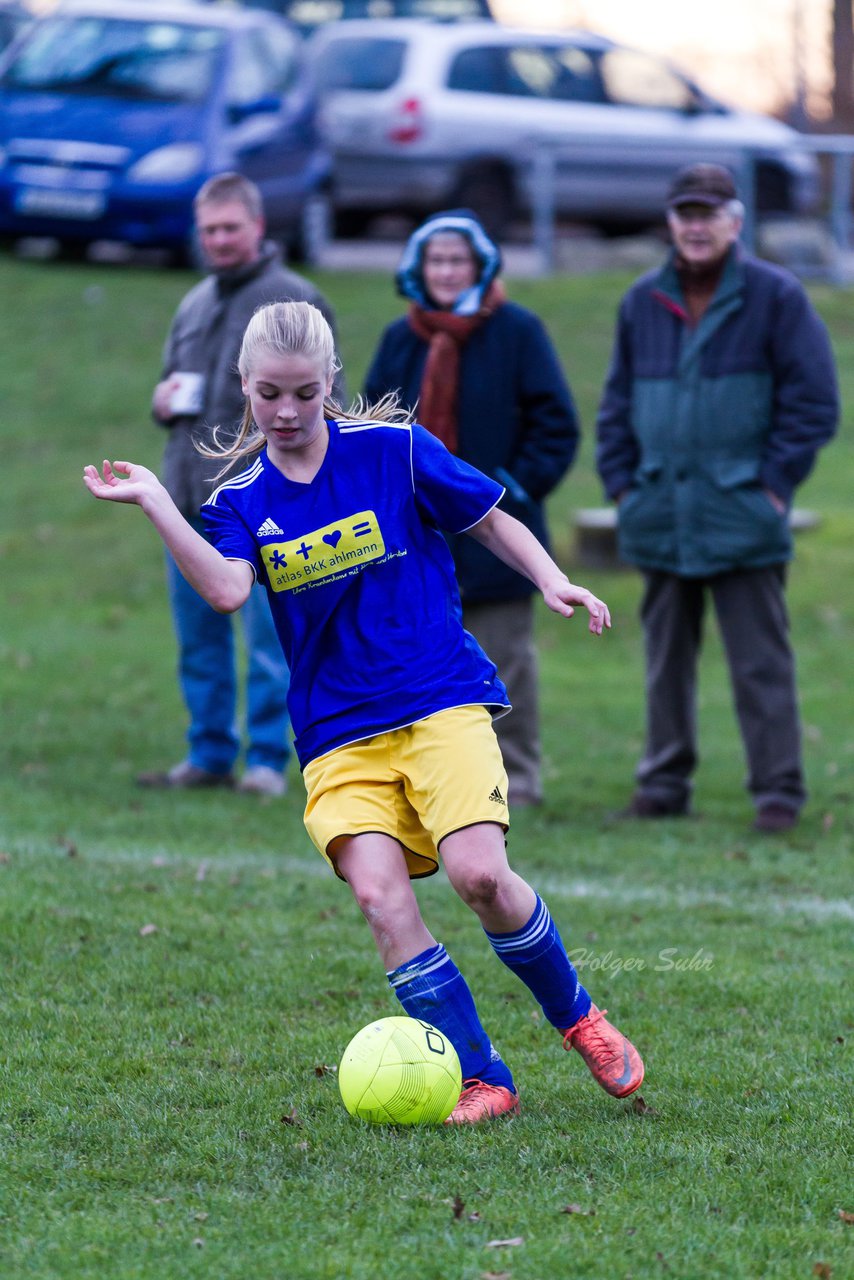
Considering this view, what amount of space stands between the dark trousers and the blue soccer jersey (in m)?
3.23

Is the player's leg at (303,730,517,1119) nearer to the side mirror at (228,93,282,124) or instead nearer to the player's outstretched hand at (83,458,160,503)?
the player's outstretched hand at (83,458,160,503)

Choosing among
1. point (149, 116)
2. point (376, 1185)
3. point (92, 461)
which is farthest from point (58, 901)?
point (149, 116)

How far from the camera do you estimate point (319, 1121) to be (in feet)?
13.8

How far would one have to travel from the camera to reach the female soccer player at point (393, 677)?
4145 mm

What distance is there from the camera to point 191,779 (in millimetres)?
8133

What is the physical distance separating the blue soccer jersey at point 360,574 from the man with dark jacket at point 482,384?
10.1 feet

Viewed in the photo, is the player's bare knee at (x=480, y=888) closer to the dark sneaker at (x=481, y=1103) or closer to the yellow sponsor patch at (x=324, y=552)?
the dark sneaker at (x=481, y=1103)

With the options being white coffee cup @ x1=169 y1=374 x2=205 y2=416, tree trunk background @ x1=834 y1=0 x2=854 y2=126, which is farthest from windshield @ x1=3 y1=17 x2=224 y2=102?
tree trunk background @ x1=834 y1=0 x2=854 y2=126

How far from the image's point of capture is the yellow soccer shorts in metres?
4.15

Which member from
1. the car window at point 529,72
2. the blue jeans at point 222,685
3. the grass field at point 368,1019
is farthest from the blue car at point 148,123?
the blue jeans at point 222,685

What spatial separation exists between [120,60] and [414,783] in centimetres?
1391

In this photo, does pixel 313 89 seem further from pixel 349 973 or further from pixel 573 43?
pixel 349 973

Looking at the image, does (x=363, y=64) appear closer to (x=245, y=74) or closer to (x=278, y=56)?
(x=278, y=56)

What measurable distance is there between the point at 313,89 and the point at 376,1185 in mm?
15273
